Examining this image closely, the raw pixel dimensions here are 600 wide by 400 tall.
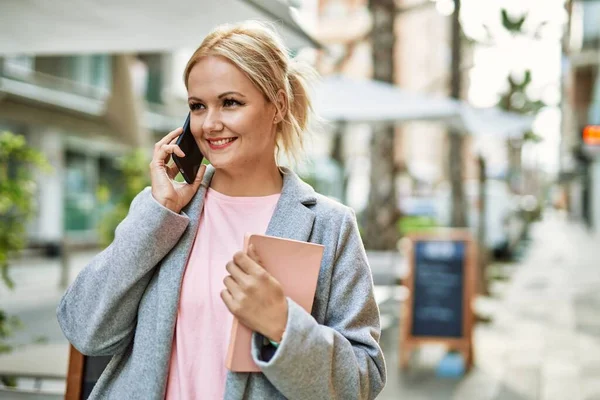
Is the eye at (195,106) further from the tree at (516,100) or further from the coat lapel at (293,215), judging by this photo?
the tree at (516,100)

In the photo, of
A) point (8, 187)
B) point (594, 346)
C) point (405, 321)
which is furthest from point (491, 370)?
point (8, 187)

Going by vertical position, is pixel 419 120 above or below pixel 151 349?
above

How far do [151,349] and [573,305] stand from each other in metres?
12.2

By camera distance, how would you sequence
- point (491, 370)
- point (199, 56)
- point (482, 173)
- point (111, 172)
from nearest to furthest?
1. point (199, 56)
2. point (491, 370)
3. point (482, 173)
4. point (111, 172)

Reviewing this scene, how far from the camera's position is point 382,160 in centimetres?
1051

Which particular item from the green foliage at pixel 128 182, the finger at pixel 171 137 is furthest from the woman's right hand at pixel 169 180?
the green foliage at pixel 128 182

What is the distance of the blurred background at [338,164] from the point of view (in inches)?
131

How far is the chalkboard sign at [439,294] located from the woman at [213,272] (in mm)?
5601

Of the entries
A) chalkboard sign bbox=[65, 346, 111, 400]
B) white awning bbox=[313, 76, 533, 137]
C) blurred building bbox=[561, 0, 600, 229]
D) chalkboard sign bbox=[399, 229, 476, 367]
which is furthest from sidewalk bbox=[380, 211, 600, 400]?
blurred building bbox=[561, 0, 600, 229]

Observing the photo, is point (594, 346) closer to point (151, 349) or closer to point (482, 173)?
point (482, 173)

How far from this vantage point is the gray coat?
1532mm

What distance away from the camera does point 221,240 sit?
5.51 feet

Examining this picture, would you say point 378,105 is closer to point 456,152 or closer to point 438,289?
point 438,289

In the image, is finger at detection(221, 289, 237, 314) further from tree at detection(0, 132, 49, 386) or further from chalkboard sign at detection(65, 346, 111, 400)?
tree at detection(0, 132, 49, 386)
